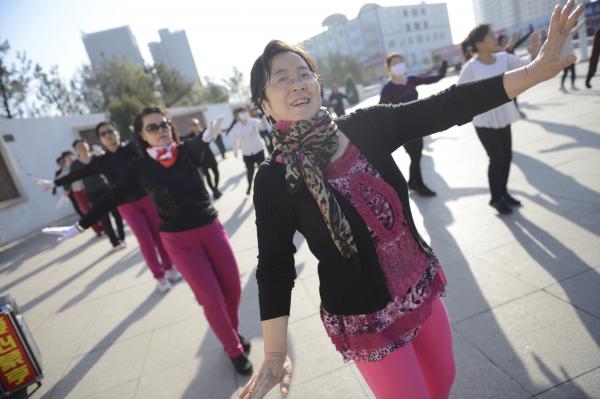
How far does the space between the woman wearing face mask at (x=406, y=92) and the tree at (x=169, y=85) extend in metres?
37.9

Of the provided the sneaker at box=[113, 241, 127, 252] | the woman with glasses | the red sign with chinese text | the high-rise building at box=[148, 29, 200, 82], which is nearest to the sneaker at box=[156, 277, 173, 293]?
the woman with glasses

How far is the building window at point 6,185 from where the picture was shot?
13234mm

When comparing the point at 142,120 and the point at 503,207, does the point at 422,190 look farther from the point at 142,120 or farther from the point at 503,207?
the point at 142,120

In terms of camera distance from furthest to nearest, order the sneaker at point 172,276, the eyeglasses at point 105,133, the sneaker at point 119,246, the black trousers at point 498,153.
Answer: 1. the sneaker at point 119,246
2. the sneaker at point 172,276
3. the eyeglasses at point 105,133
4. the black trousers at point 498,153

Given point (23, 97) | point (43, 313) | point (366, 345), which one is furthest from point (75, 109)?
point (366, 345)

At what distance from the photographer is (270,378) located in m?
1.33

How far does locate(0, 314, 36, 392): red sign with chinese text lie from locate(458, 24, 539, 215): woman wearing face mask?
5137 millimetres

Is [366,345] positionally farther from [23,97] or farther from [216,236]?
[23,97]

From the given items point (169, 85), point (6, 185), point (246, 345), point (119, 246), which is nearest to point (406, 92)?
→ point (246, 345)

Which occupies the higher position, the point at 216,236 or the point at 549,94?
the point at 216,236

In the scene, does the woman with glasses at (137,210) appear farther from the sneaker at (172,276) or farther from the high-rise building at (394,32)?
the high-rise building at (394,32)

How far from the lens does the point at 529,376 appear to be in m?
2.17

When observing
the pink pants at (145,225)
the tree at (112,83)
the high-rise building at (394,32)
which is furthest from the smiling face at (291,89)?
the high-rise building at (394,32)

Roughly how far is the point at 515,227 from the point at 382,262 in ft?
10.4
